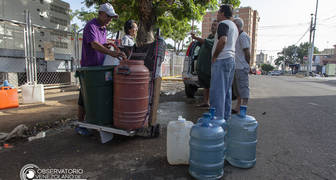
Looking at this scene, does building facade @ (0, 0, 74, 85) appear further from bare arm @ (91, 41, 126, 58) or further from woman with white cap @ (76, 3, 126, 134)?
bare arm @ (91, 41, 126, 58)

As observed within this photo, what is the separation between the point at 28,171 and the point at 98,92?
3.91 feet

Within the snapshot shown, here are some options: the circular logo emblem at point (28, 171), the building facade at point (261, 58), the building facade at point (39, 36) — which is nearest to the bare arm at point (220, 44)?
the circular logo emblem at point (28, 171)

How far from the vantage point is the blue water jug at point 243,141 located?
2.30 metres

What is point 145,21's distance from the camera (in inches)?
335

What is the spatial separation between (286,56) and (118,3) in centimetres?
9173

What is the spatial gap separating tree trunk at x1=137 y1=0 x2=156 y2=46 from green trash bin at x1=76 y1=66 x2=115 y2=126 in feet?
18.8

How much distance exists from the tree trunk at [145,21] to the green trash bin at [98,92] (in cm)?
574

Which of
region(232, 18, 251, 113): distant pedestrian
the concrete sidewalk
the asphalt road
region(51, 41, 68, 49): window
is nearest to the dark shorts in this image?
region(232, 18, 251, 113): distant pedestrian

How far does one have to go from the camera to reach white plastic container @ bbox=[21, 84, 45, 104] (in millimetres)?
5680

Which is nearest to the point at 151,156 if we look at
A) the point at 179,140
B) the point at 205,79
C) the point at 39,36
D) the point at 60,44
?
the point at 179,140

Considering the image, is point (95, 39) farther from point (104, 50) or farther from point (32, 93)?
point (32, 93)

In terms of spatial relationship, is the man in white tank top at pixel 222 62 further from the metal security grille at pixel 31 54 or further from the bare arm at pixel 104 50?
the metal security grille at pixel 31 54

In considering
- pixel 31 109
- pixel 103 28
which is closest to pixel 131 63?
pixel 103 28

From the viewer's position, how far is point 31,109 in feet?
16.5
